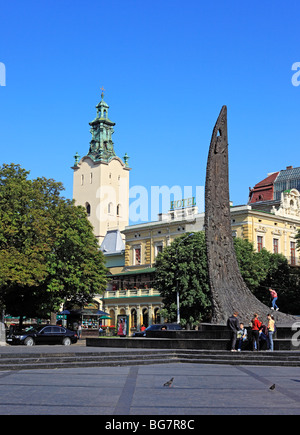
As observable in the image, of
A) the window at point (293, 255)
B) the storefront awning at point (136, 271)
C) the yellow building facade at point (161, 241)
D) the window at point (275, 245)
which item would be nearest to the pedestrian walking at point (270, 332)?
the yellow building facade at point (161, 241)

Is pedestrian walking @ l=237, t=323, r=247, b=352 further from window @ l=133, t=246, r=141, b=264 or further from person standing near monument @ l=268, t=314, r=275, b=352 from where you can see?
window @ l=133, t=246, r=141, b=264

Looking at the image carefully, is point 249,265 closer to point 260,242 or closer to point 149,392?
point 260,242

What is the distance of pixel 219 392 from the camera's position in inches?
452

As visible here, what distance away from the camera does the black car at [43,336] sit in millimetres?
34312

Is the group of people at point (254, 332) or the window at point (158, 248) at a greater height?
the window at point (158, 248)

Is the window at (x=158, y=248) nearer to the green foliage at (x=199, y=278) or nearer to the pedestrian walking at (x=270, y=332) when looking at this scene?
the green foliage at (x=199, y=278)

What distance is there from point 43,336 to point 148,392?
80.1ft

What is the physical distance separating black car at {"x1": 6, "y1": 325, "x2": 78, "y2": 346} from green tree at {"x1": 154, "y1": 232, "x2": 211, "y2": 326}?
1440 centimetres

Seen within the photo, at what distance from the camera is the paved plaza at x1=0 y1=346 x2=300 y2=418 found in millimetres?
9258

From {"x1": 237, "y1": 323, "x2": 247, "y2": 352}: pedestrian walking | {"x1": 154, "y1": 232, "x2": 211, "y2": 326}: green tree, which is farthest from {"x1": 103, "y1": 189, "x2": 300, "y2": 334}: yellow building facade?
{"x1": 237, "y1": 323, "x2": 247, "y2": 352}: pedestrian walking

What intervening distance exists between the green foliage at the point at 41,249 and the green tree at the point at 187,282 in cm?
561

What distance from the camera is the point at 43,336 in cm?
3475
